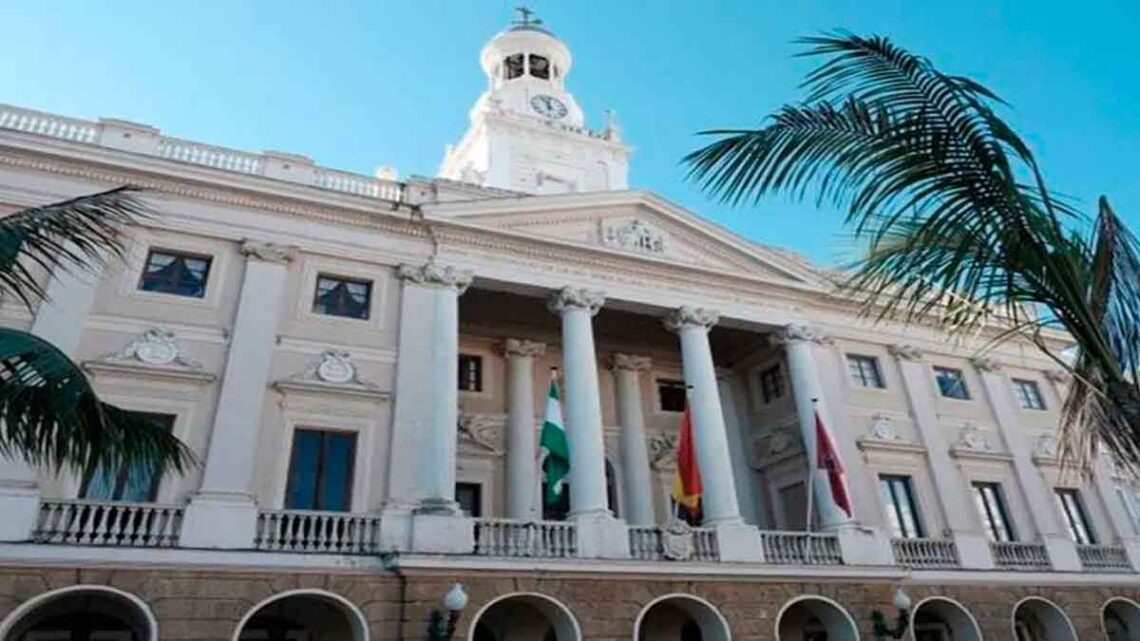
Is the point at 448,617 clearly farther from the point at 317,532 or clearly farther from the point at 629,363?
the point at 629,363

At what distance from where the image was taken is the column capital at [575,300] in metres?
17.5

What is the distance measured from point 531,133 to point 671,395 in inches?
Answer: 513

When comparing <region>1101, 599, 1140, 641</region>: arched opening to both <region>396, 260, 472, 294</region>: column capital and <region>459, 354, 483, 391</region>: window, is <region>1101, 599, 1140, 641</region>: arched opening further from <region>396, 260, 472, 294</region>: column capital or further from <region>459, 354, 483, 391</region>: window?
<region>396, 260, 472, 294</region>: column capital

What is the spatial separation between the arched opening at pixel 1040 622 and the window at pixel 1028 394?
645 cm

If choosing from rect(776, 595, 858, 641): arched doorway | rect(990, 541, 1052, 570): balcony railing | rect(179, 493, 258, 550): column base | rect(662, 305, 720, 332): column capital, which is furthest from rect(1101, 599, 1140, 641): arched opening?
rect(179, 493, 258, 550): column base

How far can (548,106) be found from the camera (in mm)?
31516

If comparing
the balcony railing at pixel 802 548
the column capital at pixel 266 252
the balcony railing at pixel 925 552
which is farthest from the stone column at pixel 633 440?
the column capital at pixel 266 252

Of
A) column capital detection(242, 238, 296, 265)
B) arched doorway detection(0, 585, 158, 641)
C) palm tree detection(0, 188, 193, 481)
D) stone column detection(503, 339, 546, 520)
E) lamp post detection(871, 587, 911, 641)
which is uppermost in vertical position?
column capital detection(242, 238, 296, 265)

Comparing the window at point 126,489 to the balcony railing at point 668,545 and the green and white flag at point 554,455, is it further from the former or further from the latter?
the balcony railing at point 668,545

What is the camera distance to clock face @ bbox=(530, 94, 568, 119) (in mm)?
31203

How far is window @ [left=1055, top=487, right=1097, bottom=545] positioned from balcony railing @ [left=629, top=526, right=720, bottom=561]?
1166 centimetres

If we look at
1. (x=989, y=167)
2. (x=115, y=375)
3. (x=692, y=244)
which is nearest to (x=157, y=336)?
(x=115, y=375)

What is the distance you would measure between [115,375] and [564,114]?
21.9 meters

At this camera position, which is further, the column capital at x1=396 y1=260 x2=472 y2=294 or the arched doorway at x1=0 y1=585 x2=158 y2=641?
the column capital at x1=396 y1=260 x2=472 y2=294
